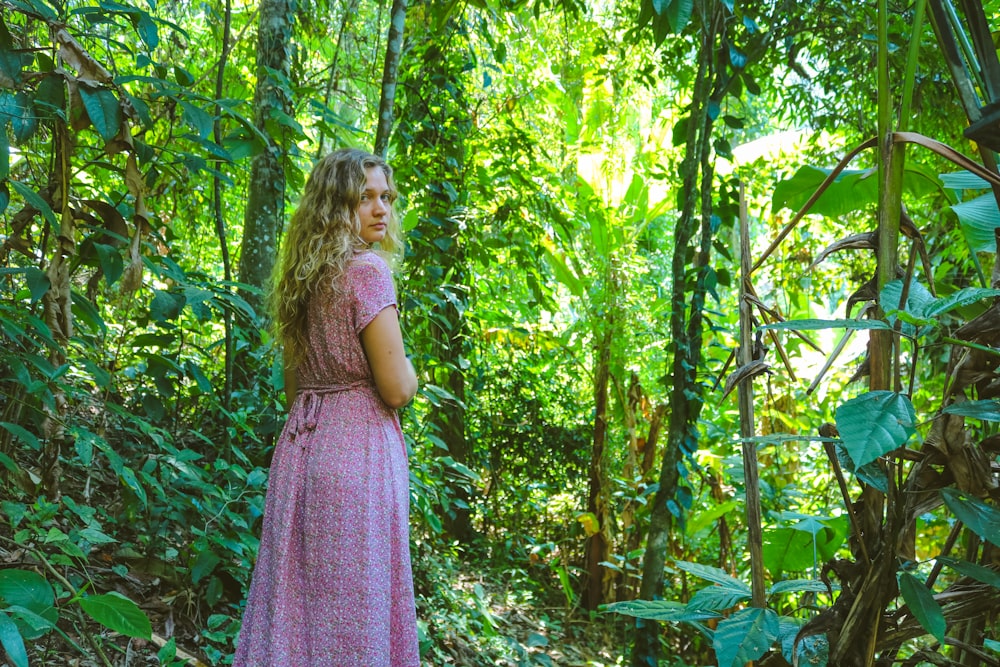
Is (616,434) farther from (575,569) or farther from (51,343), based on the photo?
(51,343)

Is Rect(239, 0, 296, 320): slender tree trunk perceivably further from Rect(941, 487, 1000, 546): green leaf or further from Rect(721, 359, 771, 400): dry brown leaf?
Rect(941, 487, 1000, 546): green leaf

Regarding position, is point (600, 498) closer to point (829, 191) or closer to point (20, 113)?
point (829, 191)

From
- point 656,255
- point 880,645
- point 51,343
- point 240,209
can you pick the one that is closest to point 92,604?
point 51,343

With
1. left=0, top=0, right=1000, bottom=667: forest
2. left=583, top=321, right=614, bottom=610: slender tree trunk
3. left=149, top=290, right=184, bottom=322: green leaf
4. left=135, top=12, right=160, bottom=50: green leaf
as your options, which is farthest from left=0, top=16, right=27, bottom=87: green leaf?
left=583, top=321, right=614, bottom=610: slender tree trunk

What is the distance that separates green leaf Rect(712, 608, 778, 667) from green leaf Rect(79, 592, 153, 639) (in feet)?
3.66

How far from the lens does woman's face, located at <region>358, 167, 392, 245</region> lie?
7.29ft

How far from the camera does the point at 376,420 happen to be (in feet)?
6.77

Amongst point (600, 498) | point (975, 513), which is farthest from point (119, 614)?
point (600, 498)

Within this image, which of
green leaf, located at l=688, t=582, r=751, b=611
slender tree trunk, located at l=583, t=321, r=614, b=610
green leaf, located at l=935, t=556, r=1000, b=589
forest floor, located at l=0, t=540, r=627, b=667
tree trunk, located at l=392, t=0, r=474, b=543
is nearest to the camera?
green leaf, located at l=935, t=556, r=1000, b=589

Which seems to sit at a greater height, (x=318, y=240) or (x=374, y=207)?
(x=374, y=207)

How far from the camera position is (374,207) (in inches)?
88.1

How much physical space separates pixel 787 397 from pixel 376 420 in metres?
3.91

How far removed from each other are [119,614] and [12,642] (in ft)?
1.11

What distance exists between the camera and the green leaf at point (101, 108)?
6.06 feet
